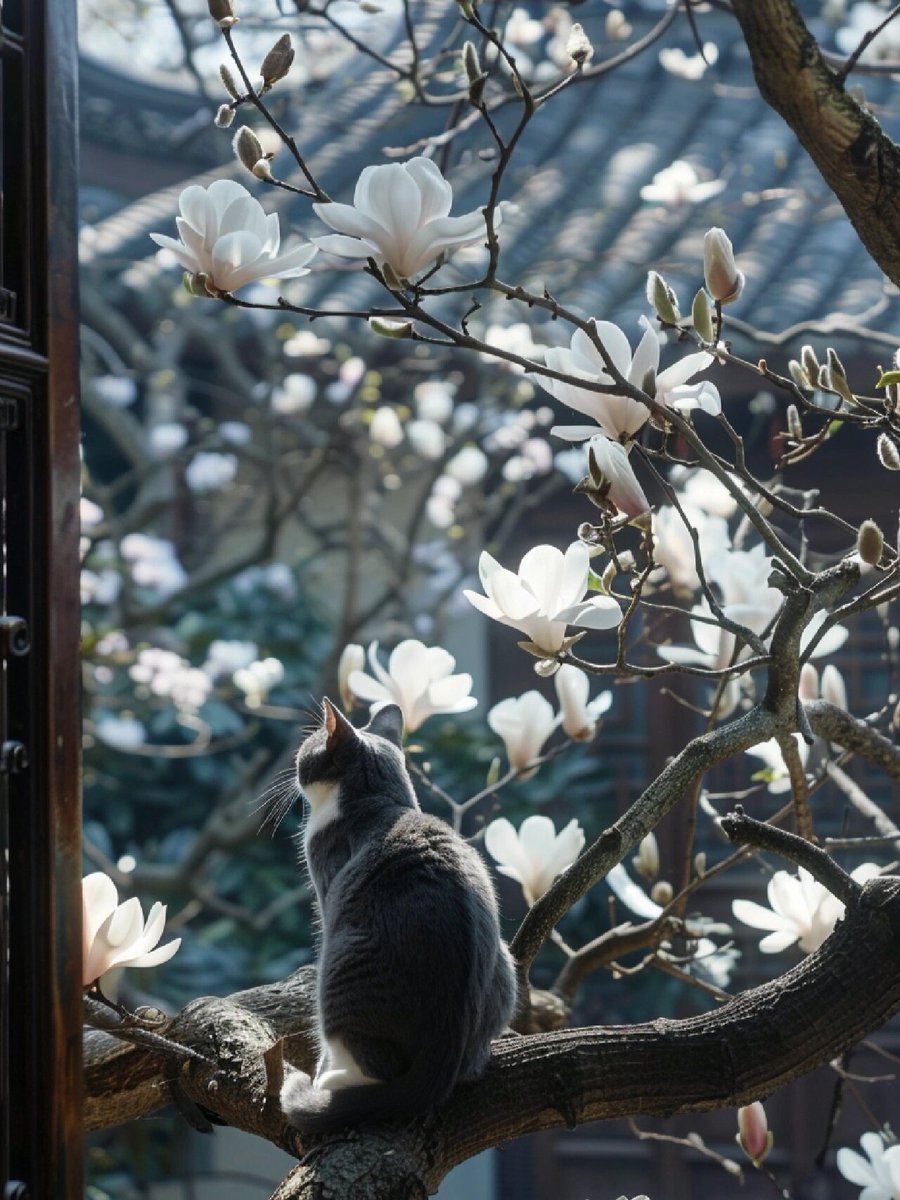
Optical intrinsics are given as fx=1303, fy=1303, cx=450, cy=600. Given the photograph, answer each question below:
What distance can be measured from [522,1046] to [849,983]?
0.25m

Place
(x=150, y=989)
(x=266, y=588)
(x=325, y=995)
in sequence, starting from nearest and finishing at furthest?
(x=325, y=995)
(x=150, y=989)
(x=266, y=588)

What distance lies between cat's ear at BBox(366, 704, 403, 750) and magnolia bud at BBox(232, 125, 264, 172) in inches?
24.0

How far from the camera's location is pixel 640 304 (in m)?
2.97

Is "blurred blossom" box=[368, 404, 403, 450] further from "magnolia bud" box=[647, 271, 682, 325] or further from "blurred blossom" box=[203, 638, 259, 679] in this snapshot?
"magnolia bud" box=[647, 271, 682, 325]

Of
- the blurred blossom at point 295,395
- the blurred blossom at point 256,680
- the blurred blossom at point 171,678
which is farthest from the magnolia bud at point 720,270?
the blurred blossom at point 295,395

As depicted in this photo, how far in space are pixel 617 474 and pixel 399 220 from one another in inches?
9.2

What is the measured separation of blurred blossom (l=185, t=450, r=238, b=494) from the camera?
3.62 meters

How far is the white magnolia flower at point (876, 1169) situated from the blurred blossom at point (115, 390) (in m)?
2.67

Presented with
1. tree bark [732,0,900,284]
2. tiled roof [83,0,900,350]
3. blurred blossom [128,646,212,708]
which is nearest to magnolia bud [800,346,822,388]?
tree bark [732,0,900,284]

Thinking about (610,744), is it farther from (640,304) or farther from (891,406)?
(891,406)

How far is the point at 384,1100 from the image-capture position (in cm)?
94

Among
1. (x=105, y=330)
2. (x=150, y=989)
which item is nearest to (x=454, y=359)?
(x=105, y=330)

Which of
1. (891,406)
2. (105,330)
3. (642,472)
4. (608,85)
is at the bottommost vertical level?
(891,406)

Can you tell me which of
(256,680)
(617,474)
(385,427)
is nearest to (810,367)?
(617,474)
